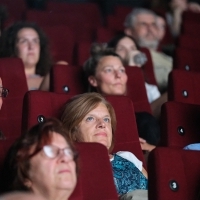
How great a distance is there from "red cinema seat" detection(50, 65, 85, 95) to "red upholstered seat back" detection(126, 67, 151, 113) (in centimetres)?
22

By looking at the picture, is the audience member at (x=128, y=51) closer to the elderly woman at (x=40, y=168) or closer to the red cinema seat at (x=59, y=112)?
the red cinema seat at (x=59, y=112)

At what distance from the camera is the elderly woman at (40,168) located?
5.58 feet

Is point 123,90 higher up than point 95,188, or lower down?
higher up

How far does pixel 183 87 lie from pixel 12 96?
66 cm

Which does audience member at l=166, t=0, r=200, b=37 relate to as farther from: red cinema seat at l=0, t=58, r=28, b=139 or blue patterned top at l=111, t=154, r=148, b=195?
blue patterned top at l=111, t=154, r=148, b=195

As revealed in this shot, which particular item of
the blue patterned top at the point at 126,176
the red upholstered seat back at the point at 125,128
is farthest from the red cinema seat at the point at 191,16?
the blue patterned top at the point at 126,176

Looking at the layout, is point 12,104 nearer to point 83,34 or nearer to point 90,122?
point 90,122

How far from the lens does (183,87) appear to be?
292 centimetres

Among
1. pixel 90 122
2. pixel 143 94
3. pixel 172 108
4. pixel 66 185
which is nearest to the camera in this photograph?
pixel 66 185

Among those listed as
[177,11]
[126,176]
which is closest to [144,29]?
[177,11]

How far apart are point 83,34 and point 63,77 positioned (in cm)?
149

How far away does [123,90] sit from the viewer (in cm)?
302

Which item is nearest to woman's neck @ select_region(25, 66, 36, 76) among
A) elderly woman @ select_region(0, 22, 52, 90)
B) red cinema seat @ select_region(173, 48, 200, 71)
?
elderly woman @ select_region(0, 22, 52, 90)

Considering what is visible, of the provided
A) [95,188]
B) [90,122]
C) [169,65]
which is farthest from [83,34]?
[95,188]
